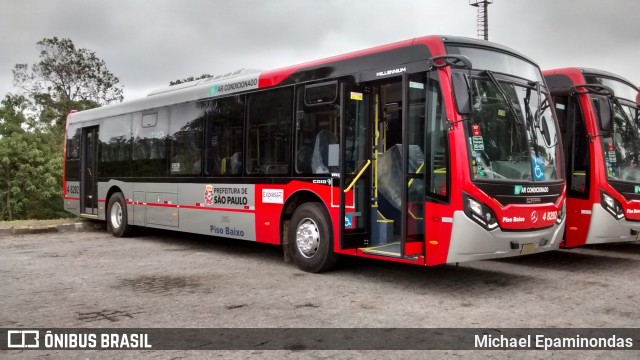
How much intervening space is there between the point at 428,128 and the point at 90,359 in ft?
14.6

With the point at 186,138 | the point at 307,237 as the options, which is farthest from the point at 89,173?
the point at 307,237

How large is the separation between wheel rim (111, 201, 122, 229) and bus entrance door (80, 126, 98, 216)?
3.04 feet

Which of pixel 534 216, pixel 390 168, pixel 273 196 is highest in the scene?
pixel 390 168

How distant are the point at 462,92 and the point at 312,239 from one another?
316 centimetres

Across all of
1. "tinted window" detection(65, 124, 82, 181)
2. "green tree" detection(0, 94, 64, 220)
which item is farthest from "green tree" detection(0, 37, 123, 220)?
"tinted window" detection(65, 124, 82, 181)

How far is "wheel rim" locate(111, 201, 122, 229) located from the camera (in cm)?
1387

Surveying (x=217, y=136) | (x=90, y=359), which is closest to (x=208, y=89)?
(x=217, y=136)

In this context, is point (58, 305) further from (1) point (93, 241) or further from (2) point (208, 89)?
(1) point (93, 241)

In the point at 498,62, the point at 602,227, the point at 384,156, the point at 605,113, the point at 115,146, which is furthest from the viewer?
the point at 115,146

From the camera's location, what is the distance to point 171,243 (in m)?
12.9

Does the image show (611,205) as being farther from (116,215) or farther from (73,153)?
(73,153)

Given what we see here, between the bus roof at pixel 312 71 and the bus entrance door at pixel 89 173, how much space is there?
1891mm

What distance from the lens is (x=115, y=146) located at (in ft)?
45.4

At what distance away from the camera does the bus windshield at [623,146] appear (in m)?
9.39
